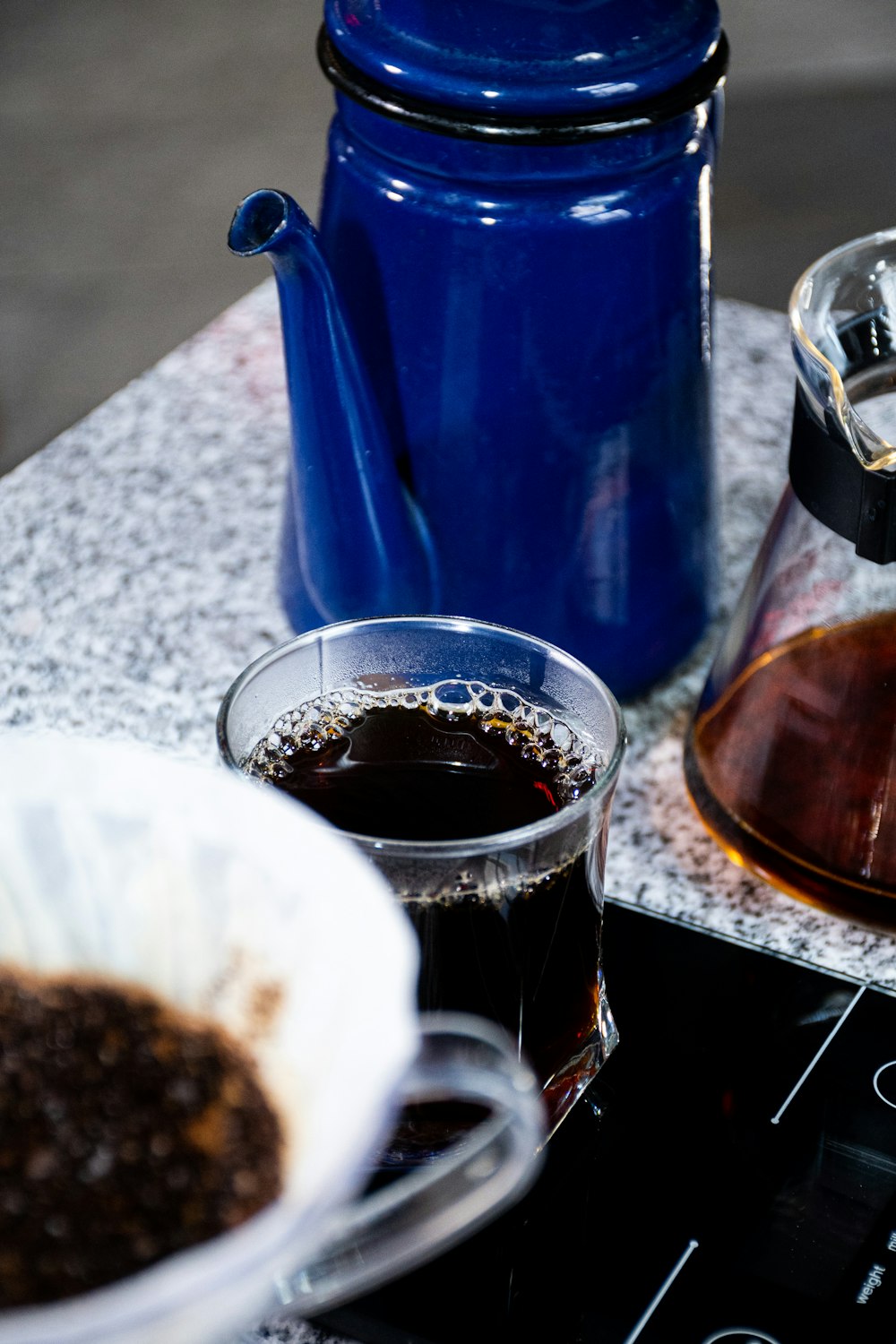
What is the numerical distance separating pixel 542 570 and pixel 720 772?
10cm

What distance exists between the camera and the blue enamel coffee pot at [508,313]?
0.51 meters

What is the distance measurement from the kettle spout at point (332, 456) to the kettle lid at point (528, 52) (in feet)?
Result: 0.20

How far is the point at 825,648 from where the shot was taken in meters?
0.57

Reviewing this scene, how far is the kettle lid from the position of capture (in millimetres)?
500

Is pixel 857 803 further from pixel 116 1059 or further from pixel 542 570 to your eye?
pixel 116 1059

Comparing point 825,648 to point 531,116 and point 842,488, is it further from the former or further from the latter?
point 531,116

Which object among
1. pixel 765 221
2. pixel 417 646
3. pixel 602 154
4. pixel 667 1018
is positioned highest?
pixel 602 154

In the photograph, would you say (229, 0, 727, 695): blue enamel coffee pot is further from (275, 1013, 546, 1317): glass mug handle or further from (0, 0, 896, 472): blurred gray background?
(0, 0, 896, 472): blurred gray background

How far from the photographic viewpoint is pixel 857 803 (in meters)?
0.53

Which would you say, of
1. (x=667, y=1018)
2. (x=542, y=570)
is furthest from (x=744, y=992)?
(x=542, y=570)

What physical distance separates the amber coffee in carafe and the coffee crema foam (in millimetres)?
109

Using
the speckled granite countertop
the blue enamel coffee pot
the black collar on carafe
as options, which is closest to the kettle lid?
the blue enamel coffee pot

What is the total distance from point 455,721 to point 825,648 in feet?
0.53

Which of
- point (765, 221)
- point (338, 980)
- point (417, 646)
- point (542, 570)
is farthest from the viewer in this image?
point (765, 221)
